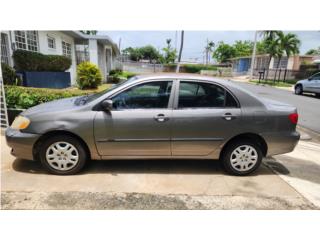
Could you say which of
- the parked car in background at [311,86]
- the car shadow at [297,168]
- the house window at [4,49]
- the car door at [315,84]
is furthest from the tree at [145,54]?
the car shadow at [297,168]

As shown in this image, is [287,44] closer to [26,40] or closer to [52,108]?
[26,40]

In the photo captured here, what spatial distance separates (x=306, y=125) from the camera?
7.49m

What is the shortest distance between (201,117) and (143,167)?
1.29m

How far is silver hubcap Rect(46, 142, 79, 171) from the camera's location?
3.38 metres

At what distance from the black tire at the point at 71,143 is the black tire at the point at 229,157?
2.18 meters

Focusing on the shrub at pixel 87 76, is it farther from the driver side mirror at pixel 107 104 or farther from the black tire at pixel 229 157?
the black tire at pixel 229 157

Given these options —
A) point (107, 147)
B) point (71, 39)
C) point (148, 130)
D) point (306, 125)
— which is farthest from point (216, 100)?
point (71, 39)

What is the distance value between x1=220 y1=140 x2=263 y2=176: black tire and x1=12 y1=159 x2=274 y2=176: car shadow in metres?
0.15

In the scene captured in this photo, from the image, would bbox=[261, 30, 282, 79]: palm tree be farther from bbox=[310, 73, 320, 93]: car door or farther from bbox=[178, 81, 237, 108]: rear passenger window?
bbox=[178, 81, 237, 108]: rear passenger window

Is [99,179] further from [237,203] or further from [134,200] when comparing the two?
[237,203]

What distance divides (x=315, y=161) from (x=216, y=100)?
8.40 feet

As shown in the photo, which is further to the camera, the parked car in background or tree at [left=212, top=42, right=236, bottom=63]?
tree at [left=212, top=42, right=236, bottom=63]

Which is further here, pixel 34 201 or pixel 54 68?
pixel 54 68

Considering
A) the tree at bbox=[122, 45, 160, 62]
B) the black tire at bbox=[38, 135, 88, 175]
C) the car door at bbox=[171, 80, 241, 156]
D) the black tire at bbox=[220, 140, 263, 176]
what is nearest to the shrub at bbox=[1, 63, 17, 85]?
the black tire at bbox=[38, 135, 88, 175]
